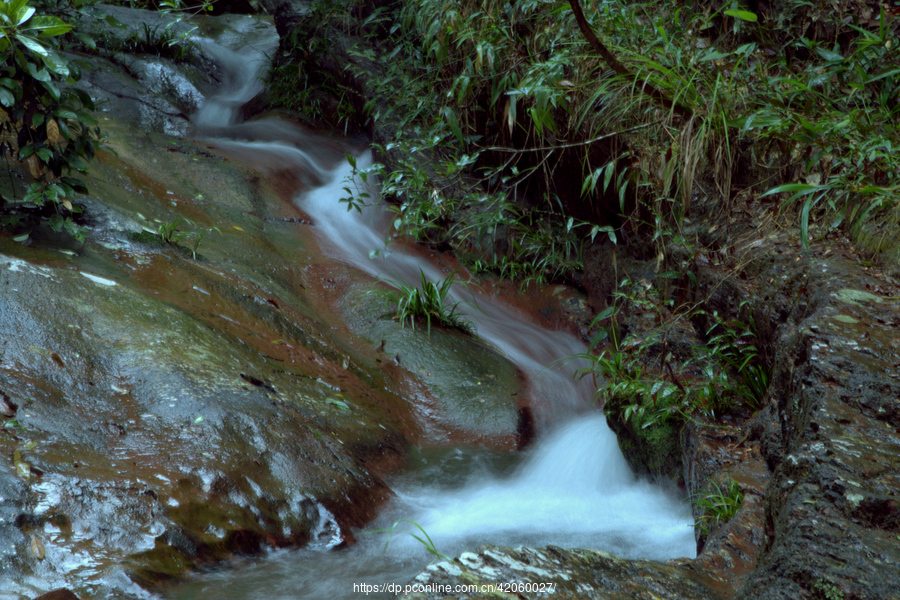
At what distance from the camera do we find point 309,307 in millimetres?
4746

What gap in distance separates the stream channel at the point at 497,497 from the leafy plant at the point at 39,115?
7.53 ft

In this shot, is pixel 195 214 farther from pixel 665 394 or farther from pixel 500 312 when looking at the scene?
pixel 665 394

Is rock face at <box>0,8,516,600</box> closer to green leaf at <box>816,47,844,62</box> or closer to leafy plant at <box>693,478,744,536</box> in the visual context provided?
leafy plant at <box>693,478,744,536</box>

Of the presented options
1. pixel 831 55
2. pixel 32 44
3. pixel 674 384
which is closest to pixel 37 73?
pixel 32 44

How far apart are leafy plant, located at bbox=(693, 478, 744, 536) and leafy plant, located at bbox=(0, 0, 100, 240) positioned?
3465 mm

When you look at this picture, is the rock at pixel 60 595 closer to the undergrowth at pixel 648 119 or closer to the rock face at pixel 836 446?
the rock face at pixel 836 446

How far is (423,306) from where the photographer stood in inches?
191

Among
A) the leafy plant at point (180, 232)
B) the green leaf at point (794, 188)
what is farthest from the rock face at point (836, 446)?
the leafy plant at point (180, 232)

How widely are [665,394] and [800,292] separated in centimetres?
80

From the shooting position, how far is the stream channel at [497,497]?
2.41 meters

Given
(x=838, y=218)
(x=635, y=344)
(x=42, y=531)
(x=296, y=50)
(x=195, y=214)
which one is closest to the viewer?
(x=42, y=531)

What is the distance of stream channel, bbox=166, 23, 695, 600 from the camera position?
7.92ft

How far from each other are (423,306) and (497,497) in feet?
6.03

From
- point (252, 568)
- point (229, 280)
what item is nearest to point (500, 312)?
point (229, 280)
